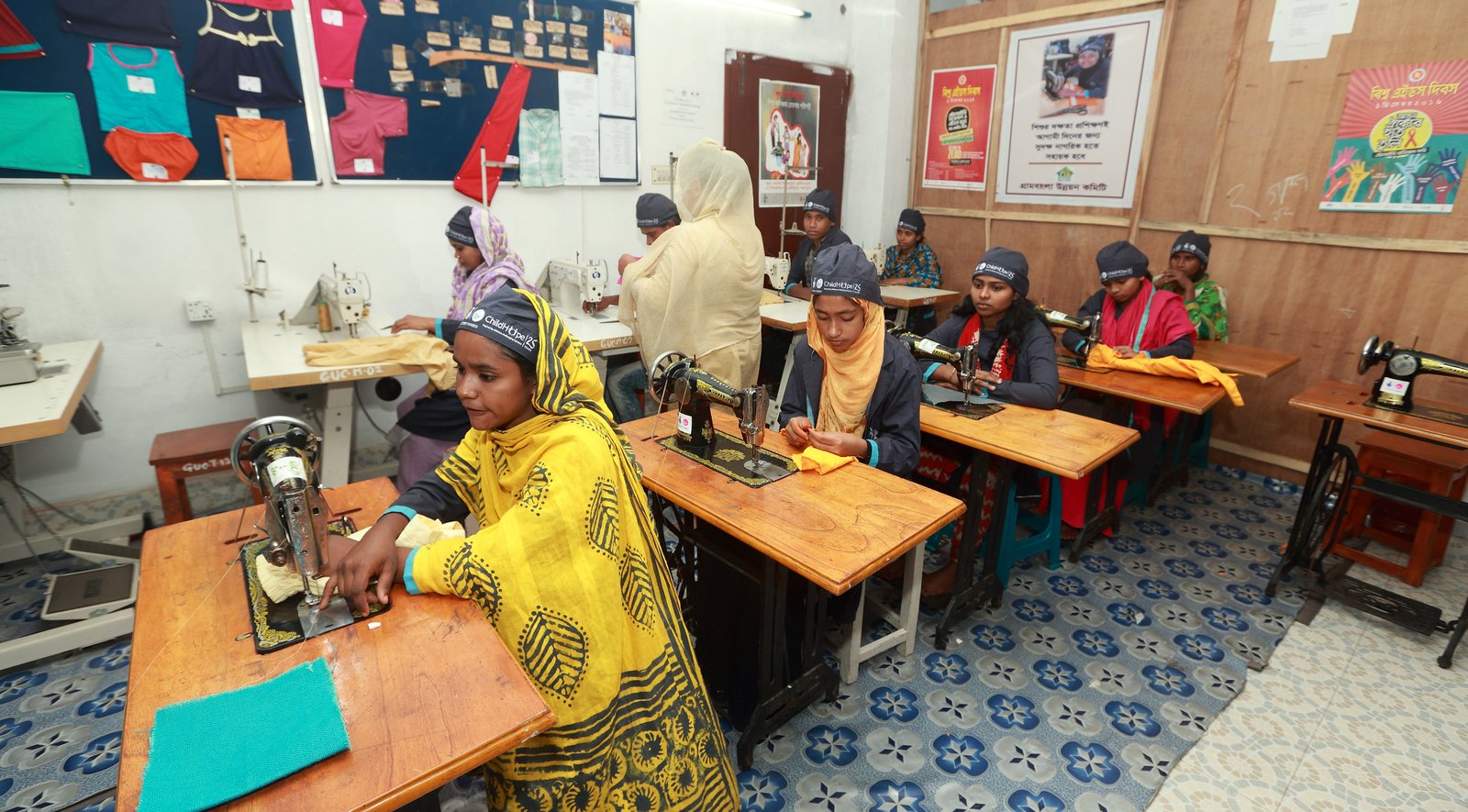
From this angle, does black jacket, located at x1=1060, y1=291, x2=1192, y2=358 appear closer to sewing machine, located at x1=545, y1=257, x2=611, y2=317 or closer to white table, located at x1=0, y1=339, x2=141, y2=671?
sewing machine, located at x1=545, y1=257, x2=611, y2=317

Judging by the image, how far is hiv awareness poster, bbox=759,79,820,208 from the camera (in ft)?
17.9

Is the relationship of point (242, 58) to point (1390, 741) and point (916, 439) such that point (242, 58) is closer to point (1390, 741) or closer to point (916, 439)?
point (916, 439)

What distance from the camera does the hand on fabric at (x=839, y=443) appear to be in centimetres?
219

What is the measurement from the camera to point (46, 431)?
230 cm

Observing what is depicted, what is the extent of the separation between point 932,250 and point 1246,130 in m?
2.14

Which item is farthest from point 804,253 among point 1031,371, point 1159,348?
point 1031,371

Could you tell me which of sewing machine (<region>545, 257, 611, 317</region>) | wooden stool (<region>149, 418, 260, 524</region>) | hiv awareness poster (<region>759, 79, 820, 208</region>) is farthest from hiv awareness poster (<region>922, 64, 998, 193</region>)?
wooden stool (<region>149, 418, 260, 524</region>)

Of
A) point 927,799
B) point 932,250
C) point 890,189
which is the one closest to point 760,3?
point 890,189

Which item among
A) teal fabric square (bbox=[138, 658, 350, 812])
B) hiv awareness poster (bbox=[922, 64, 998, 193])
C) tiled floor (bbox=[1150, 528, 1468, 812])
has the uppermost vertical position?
hiv awareness poster (bbox=[922, 64, 998, 193])

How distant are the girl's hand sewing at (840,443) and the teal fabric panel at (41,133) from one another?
346cm

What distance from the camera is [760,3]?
5.15 metres

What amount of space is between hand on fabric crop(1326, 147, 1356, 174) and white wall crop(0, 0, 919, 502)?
3.79 meters

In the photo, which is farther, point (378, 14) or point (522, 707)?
point (378, 14)

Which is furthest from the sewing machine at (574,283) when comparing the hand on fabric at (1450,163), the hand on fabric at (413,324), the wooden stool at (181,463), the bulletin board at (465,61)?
the hand on fabric at (1450,163)
